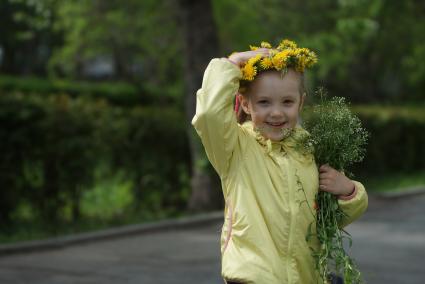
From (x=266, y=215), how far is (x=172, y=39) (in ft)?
52.8

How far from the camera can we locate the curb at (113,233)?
33.5 ft

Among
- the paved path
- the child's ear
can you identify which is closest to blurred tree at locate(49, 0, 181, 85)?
the paved path

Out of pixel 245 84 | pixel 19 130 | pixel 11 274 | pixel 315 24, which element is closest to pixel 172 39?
pixel 315 24

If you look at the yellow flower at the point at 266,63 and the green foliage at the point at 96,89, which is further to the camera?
the green foliage at the point at 96,89

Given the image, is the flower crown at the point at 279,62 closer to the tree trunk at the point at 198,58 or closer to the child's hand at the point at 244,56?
the child's hand at the point at 244,56

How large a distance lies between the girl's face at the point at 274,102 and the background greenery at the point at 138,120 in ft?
2.71

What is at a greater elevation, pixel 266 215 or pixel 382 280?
pixel 266 215

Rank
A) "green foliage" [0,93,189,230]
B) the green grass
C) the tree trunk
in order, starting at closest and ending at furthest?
"green foliage" [0,93,189,230]
the tree trunk
the green grass

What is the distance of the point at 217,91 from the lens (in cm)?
380

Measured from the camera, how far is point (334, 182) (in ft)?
12.7

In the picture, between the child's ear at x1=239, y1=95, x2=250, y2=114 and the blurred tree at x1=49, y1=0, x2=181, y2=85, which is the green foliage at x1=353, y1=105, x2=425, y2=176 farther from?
the child's ear at x1=239, y1=95, x2=250, y2=114

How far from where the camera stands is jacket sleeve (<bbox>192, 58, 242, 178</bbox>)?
12.5ft

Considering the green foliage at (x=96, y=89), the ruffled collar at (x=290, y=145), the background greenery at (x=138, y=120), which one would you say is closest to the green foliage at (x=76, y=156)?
the background greenery at (x=138, y=120)

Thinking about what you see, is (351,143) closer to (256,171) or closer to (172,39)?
(256,171)
